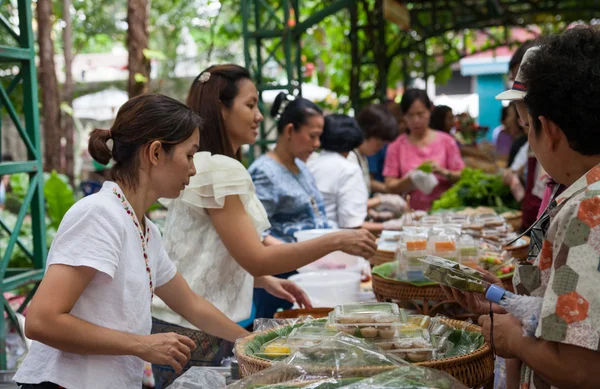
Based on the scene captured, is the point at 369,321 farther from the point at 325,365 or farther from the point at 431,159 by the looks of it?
the point at 431,159

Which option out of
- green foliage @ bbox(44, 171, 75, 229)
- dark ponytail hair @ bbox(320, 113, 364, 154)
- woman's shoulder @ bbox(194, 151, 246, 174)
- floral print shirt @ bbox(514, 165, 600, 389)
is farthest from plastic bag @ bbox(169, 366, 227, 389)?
green foliage @ bbox(44, 171, 75, 229)

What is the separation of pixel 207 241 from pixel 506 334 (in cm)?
147

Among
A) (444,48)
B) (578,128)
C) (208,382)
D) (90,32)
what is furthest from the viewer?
(90,32)

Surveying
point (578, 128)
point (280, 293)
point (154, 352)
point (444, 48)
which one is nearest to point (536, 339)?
point (578, 128)

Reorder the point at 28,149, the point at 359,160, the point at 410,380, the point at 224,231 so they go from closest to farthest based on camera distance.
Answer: the point at 410,380 < the point at 224,231 < the point at 28,149 < the point at 359,160

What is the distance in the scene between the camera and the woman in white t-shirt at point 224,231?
272cm

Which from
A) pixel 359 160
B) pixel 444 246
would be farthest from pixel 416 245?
pixel 359 160

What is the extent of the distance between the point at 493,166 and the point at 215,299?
546cm

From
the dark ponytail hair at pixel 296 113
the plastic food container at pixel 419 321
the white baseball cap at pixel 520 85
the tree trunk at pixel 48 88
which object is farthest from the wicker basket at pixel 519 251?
the tree trunk at pixel 48 88

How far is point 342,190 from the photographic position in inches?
202

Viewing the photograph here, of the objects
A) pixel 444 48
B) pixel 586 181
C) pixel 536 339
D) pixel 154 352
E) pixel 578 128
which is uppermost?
pixel 444 48

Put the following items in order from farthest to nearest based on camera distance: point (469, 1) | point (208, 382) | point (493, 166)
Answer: point (469, 1) → point (493, 166) → point (208, 382)

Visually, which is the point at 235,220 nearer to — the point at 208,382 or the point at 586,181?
the point at 208,382

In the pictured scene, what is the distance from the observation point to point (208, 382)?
7.02 feet
